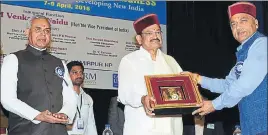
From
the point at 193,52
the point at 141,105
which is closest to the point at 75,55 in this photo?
the point at 193,52

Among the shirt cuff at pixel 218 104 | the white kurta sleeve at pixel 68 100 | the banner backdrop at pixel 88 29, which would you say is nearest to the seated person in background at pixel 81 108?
the banner backdrop at pixel 88 29

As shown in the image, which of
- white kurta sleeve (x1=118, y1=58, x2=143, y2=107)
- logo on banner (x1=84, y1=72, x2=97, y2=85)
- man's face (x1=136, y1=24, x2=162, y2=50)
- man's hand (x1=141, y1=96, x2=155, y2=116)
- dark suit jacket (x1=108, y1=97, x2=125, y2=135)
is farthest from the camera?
logo on banner (x1=84, y1=72, x2=97, y2=85)

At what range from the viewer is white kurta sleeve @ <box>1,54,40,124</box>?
143 inches

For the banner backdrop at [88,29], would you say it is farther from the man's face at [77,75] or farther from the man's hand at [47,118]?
the man's hand at [47,118]

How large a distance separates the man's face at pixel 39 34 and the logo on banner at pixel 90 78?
250cm

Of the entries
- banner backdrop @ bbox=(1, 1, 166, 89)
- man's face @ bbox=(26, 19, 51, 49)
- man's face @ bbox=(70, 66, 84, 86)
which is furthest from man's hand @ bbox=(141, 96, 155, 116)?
banner backdrop @ bbox=(1, 1, 166, 89)

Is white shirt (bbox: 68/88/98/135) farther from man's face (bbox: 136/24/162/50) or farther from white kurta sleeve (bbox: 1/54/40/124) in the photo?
white kurta sleeve (bbox: 1/54/40/124)

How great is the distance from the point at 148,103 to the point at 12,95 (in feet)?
3.29

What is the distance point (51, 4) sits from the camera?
20.7 ft

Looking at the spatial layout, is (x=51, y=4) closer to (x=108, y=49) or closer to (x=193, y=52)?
(x=108, y=49)

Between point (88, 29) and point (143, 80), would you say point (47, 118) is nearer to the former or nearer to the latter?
point (143, 80)

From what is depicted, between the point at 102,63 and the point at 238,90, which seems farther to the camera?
the point at 102,63

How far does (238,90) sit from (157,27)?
1007 mm

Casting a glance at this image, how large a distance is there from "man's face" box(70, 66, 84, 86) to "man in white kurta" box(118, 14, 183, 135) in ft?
6.03
